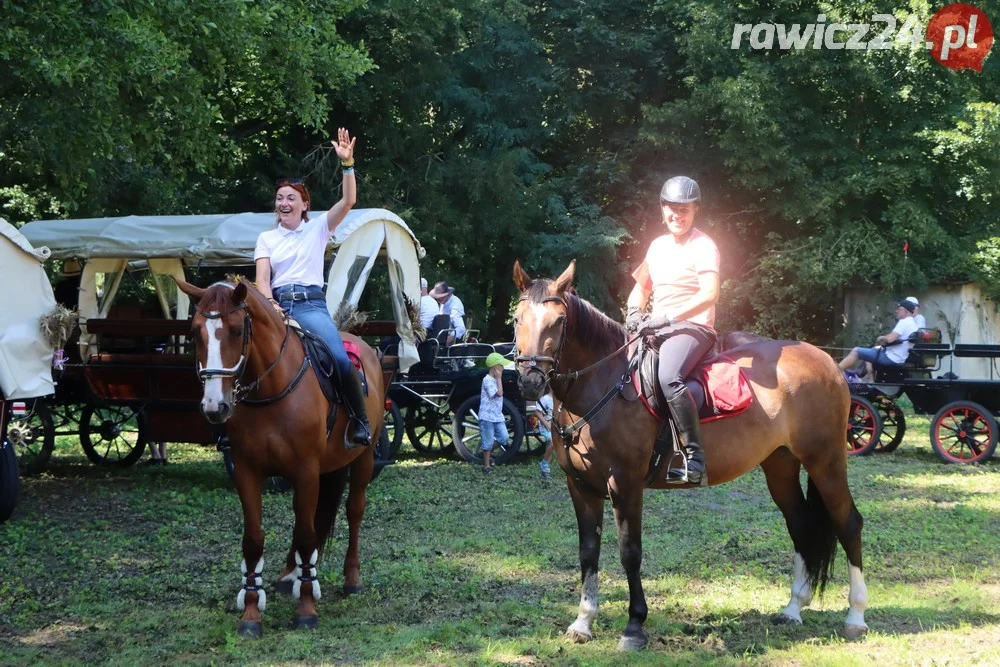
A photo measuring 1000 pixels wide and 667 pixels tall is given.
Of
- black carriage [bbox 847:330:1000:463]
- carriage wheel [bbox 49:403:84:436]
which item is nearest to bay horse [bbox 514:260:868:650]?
black carriage [bbox 847:330:1000:463]

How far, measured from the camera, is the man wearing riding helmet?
17.9 feet

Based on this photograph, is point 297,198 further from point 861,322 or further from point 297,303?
point 861,322

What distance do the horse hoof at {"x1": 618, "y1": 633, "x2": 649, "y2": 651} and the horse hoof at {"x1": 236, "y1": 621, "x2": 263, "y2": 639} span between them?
1969mm

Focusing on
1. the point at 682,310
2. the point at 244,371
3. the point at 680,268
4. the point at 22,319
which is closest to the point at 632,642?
the point at 682,310

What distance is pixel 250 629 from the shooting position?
5512mm

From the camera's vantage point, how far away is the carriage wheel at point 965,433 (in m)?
12.5

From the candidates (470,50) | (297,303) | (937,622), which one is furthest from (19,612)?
(470,50)

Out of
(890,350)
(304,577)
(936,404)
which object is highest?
(890,350)

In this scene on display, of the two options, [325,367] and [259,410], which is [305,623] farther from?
[325,367]

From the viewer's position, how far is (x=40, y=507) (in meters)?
9.39

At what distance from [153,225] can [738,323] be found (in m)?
17.2

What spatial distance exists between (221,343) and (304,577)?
1.57m

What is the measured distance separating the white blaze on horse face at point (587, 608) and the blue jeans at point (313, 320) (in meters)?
1.90

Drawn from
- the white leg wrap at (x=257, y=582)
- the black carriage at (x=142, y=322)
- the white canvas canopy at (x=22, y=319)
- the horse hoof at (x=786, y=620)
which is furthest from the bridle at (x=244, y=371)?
the black carriage at (x=142, y=322)
